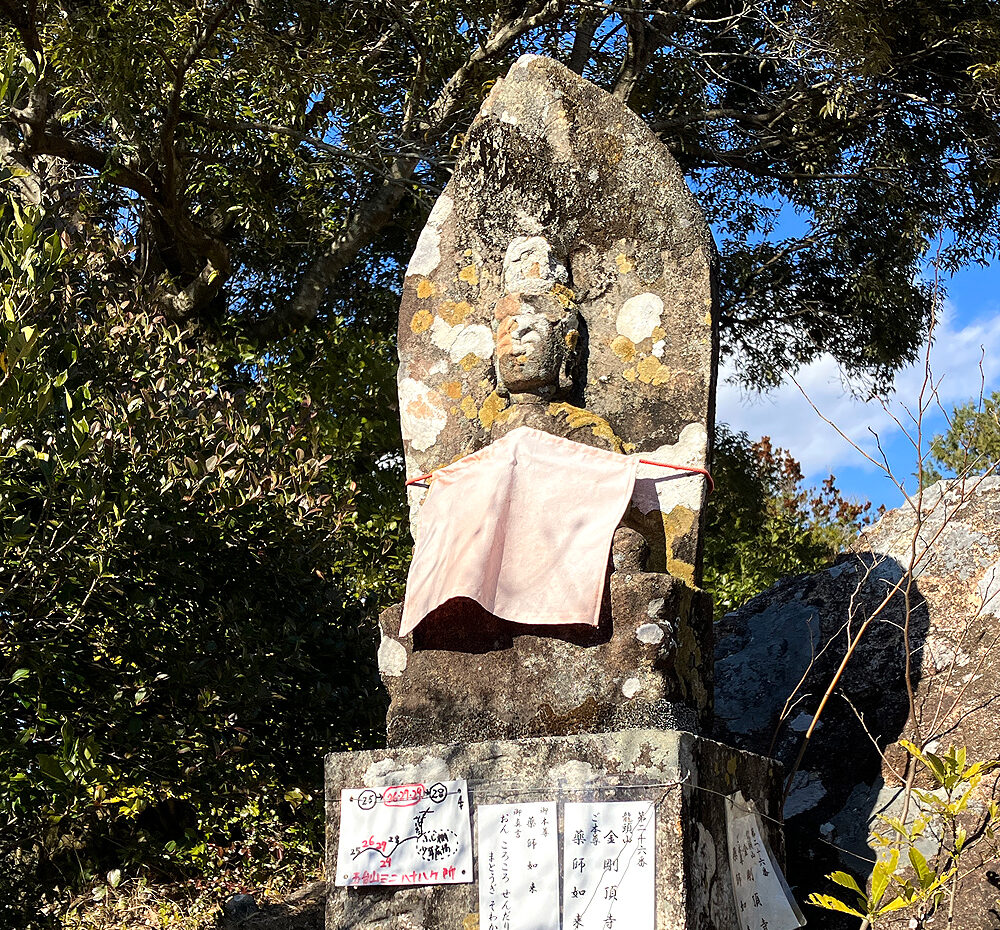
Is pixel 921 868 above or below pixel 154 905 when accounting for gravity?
above

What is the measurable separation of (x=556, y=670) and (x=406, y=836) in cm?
57

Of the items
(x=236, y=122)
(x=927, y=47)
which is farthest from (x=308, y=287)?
(x=927, y=47)

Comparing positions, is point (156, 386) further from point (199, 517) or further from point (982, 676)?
point (982, 676)

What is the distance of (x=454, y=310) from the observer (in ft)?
12.6

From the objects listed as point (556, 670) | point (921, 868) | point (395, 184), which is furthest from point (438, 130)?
point (921, 868)

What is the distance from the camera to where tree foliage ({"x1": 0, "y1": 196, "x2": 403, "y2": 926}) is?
3.38 metres

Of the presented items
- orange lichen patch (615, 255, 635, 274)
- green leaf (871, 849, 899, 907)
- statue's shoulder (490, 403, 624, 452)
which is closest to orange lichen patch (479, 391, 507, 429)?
statue's shoulder (490, 403, 624, 452)

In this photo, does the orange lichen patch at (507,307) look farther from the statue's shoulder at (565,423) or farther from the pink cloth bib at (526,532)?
the pink cloth bib at (526,532)

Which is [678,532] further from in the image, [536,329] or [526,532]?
[536,329]

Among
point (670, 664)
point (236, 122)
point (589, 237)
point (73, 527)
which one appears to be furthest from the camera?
point (236, 122)

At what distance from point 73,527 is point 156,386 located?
1040mm

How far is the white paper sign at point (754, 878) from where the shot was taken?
284 cm

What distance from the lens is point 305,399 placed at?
17.7 feet

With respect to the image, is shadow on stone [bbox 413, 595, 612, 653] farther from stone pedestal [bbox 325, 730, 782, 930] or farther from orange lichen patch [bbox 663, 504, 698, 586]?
orange lichen patch [bbox 663, 504, 698, 586]
